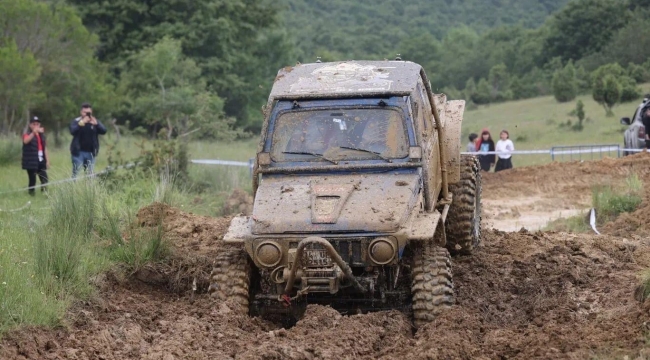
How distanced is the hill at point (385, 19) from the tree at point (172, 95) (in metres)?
35.0

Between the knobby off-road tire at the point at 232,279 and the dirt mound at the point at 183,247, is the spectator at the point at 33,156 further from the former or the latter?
the knobby off-road tire at the point at 232,279

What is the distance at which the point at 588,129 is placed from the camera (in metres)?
34.6

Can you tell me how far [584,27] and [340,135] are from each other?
4894cm

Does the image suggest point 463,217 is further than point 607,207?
No

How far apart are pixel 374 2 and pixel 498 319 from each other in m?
82.4

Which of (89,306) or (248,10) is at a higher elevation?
(248,10)

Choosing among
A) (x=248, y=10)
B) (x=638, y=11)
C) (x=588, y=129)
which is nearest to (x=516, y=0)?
(x=638, y=11)

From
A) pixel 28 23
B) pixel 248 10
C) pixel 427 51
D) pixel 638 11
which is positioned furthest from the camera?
pixel 427 51

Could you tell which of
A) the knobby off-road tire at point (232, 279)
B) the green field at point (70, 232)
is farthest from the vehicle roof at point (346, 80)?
the green field at point (70, 232)

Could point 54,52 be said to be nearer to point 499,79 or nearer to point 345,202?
point 345,202

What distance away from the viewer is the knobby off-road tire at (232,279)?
31.3 feet

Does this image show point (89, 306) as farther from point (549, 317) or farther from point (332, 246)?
point (549, 317)

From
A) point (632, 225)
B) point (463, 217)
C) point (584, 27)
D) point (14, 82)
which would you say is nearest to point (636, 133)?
point (632, 225)

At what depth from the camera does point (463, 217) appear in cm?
1187
